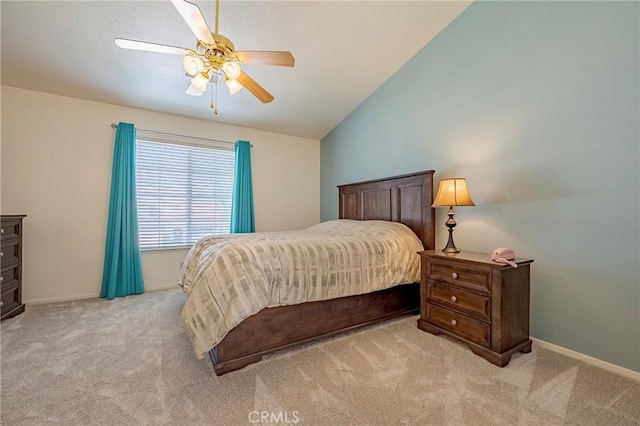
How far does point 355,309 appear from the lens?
2402 millimetres

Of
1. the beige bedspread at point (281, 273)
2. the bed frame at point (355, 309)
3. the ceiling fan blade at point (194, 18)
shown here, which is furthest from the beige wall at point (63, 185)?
the bed frame at point (355, 309)

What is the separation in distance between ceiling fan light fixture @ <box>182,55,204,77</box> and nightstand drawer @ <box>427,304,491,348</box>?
2689mm

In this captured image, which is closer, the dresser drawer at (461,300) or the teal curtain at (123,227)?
the dresser drawer at (461,300)

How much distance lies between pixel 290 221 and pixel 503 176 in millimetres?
3305

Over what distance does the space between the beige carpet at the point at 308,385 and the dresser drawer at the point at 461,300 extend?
1.01 feet

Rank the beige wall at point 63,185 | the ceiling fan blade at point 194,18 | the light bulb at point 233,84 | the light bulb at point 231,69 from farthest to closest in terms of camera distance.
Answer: the beige wall at point 63,185
the light bulb at point 233,84
the light bulb at point 231,69
the ceiling fan blade at point 194,18

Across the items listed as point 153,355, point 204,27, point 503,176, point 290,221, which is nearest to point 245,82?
point 204,27

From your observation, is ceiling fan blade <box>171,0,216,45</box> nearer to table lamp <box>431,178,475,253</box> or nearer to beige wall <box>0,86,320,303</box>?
table lamp <box>431,178,475,253</box>

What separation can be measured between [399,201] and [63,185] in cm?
414

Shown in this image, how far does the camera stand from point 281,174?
15.7 ft

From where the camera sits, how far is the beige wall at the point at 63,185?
310cm

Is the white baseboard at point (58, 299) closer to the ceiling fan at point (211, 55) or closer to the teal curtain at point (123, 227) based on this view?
the teal curtain at point (123, 227)

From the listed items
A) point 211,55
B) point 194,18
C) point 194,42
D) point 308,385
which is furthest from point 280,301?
point 194,42

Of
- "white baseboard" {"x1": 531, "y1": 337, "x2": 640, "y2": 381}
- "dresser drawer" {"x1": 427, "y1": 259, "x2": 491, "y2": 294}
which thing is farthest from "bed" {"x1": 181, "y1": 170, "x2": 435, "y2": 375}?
"white baseboard" {"x1": 531, "y1": 337, "x2": 640, "y2": 381}
